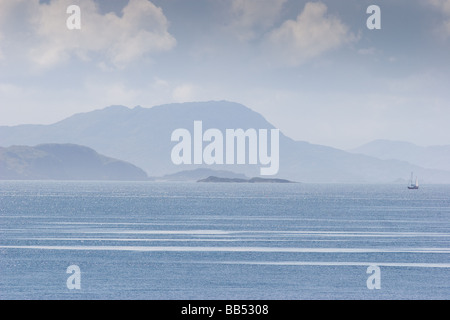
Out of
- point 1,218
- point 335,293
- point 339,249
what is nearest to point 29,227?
point 1,218

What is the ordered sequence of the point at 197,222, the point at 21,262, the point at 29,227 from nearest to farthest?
the point at 21,262, the point at 29,227, the point at 197,222

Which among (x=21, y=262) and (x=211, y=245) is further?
(x=211, y=245)

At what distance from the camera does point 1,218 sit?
12650 centimetres

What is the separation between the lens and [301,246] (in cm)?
8156

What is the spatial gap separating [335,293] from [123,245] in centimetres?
3385

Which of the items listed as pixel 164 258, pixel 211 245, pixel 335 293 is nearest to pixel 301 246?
pixel 211 245
